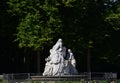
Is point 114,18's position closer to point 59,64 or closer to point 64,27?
point 64,27

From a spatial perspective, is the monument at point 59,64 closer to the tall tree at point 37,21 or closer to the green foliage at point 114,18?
the tall tree at point 37,21

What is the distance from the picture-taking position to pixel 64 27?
39.5 m

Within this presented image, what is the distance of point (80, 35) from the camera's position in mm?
40344

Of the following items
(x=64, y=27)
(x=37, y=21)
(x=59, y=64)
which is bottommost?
(x=59, y=64)

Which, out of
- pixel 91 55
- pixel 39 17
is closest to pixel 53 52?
pixel 39 17

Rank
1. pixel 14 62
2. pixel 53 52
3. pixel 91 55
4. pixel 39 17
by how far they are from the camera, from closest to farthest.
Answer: pixel 53 52
pixel 39 17
pixel 91 55
pixel 14 62

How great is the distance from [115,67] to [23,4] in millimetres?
12042

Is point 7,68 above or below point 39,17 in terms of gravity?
below

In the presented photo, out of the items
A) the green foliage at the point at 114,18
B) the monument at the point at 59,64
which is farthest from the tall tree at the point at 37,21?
the monument at the point at 59,64

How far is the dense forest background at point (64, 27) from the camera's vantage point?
38.6 m

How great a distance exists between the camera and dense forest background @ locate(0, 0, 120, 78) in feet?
127

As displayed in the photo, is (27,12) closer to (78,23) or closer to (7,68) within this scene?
(78,23)

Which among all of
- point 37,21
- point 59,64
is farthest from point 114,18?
point 59,64

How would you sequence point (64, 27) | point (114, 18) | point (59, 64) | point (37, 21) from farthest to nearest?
point (114, 18) → point (64, 27) → point (37, 21) → point (59, 64)
